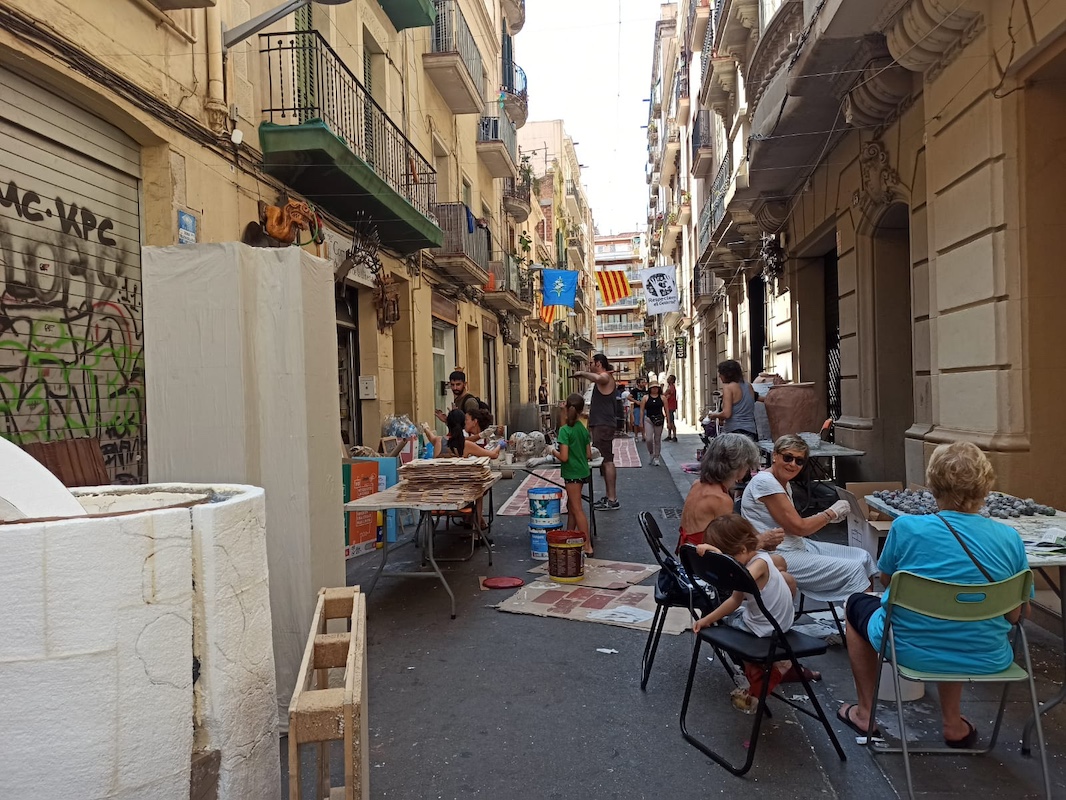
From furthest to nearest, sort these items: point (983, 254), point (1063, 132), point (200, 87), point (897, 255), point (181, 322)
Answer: point (897, 255) → point (200, 87) → point (983, 254) → point (1063, 132) → point (181, 322)

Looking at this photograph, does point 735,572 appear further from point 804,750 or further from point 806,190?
point 806,190

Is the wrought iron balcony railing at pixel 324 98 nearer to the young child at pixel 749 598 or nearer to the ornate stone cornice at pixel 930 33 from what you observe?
the ornate stone cornice at pixel 930 33

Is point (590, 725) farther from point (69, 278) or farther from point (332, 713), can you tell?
point (69, 278)

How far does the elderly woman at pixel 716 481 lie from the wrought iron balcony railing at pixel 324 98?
5924 mm

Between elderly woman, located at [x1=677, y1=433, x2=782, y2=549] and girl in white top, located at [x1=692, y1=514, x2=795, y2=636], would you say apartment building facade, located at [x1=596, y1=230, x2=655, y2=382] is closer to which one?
elderly woman, located at [x1=677, y1=433, x2=782, y2=549]

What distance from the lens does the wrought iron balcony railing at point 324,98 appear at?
8.04m

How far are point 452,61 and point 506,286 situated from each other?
761cm

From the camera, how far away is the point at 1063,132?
4.72 meters

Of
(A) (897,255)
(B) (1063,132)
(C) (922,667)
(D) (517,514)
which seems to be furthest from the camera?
(D) (517,514)

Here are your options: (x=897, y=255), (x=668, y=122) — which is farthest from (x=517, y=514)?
(x=668, y=122)

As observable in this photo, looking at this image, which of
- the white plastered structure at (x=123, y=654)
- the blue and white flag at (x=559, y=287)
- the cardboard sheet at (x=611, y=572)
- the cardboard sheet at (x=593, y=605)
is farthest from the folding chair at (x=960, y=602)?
the blue and white flag at (x=559, y=287)

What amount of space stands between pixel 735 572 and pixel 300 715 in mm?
1845

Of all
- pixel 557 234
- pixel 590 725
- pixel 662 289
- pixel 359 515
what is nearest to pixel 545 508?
pixel 359 515

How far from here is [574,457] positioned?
701 centimetres
